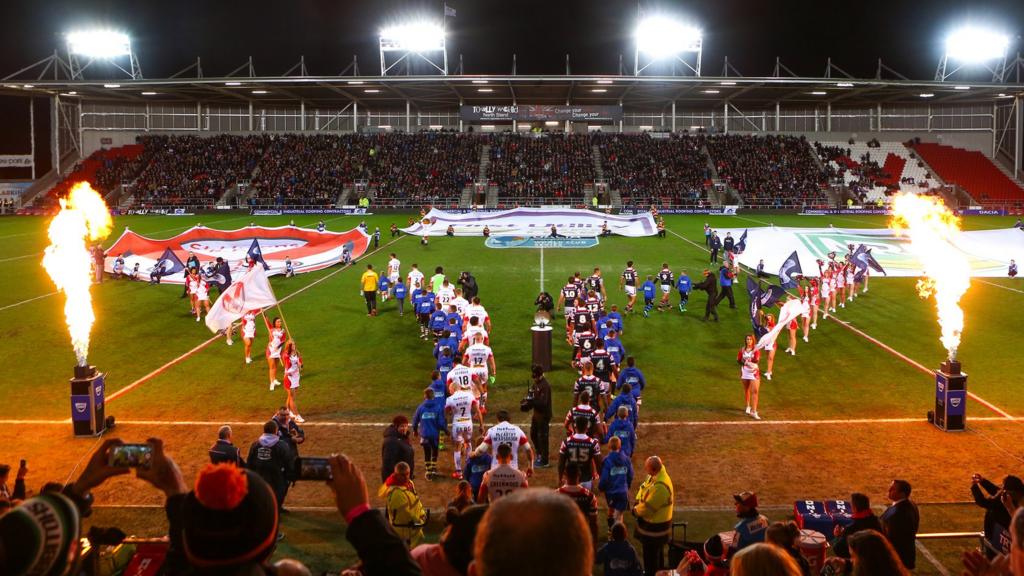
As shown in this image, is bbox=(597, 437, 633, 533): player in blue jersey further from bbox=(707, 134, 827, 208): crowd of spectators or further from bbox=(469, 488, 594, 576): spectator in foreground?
bbox=(707, 134, 827, 208): crowd of spectators

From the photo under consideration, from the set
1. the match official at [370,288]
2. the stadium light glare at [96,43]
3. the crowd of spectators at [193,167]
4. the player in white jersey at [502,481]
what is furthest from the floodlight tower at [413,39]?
the player in white jersey at [502,481]

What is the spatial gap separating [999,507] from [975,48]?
240 feet

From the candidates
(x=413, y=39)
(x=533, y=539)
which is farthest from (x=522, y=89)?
(x=533, y=539)

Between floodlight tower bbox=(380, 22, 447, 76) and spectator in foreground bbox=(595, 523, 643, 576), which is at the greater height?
floodlight tower bbox=(380, 22, 447, 76)

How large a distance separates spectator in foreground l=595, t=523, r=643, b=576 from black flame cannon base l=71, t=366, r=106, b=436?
1013 centimetres

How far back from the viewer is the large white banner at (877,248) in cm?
3172

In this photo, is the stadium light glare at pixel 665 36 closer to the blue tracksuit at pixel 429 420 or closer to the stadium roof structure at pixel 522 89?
the stadium roof structure at pixel 522 89

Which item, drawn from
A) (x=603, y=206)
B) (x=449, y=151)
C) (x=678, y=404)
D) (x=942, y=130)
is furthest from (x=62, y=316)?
(x=942, y=130)

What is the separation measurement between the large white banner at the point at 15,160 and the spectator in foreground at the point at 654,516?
76321mm

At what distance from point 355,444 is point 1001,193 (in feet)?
235

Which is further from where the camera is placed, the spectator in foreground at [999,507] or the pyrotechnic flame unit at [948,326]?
the pyrotechnic flame unit at [948,326]

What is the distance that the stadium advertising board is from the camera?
7400 centimetres

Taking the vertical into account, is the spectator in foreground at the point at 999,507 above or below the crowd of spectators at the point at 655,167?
below

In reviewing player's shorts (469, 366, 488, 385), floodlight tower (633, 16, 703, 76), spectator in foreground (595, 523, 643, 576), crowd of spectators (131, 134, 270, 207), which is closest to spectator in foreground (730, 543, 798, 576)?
spectator in foreground (595, 523, 643, 576)
